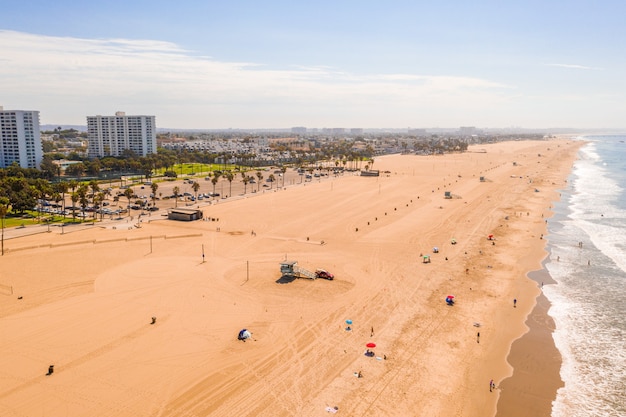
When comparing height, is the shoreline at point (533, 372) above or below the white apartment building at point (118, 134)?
below

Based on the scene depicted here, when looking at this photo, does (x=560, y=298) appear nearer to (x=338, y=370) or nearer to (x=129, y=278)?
(x=338, y=370)

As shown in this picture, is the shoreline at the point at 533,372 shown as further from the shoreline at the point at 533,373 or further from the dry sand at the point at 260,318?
the dry sand at the point at 260,318

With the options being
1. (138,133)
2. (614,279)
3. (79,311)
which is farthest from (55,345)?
(138,133)

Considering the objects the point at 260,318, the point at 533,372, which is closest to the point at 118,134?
the point at 260,318

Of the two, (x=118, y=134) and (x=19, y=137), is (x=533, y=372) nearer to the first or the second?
(x=19, y=137)

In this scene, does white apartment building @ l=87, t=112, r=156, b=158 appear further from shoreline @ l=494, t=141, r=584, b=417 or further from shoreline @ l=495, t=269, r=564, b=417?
shoreline @ l=495, t=269, r=564, b=417

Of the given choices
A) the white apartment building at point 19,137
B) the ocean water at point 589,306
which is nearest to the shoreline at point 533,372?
the ocean water at point 589,306

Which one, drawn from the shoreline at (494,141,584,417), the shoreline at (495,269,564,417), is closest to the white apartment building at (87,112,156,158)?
the shoreline at (494,141,584,417)
